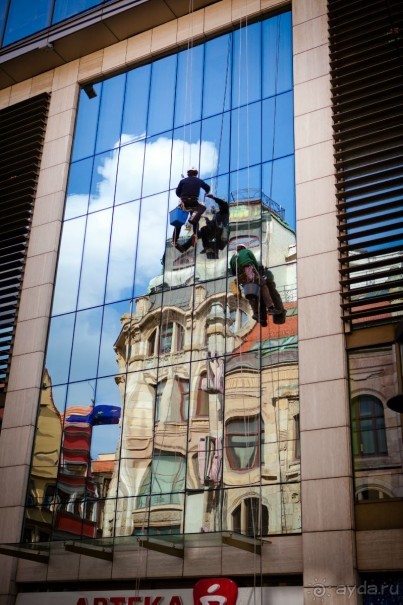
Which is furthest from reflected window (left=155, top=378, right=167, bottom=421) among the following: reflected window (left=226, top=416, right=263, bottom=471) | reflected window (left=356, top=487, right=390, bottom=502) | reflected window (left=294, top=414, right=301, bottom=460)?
reflected window (left=356, top=487, right=390, bottom=502)

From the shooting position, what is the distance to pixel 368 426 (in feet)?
47.6

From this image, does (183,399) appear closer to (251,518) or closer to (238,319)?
(238,319)

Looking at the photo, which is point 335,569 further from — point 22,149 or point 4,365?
point 22,149

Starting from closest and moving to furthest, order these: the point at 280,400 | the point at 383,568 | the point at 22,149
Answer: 1. the point at 383,568
2. the point at 280,400
3. the point at 22,149

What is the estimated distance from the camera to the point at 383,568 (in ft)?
43.8

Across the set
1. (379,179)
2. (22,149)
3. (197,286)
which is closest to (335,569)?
(197,286)

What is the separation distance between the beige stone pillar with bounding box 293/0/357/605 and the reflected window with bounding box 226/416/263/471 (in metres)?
1.10

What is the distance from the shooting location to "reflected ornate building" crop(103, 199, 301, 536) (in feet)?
50.1

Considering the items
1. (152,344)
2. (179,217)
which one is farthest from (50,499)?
(179,217)

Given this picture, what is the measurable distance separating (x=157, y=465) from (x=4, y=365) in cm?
612

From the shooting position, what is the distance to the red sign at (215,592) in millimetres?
14477

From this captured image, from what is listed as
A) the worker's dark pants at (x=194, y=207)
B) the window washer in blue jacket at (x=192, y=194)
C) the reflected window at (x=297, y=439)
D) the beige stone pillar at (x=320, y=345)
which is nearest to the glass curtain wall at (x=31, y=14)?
the beige stone pillar at (x=320, y=345)

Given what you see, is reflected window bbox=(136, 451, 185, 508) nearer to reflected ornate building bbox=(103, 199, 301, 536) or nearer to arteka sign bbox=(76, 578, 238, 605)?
reflected ornate building bbox=(103, 199, 301, 536)

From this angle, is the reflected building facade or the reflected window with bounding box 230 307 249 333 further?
the reflected window with bounding box 230 307 249 333
